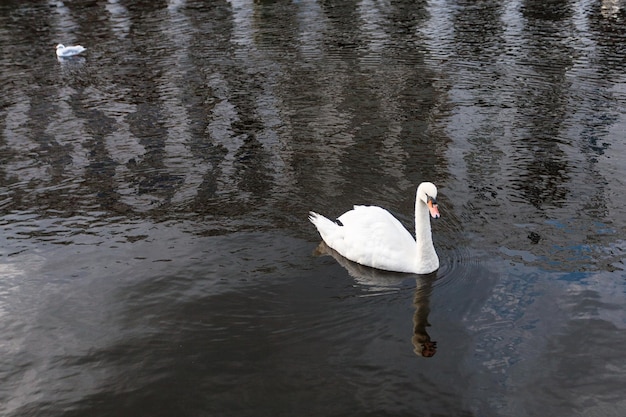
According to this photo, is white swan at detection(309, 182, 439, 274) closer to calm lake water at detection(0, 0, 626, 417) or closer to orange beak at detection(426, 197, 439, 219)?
orange beak at detection(426, 197, 439, 219)

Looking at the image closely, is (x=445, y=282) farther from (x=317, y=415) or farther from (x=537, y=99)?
(x=537, y=99)

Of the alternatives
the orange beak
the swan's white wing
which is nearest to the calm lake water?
the swan's white wing

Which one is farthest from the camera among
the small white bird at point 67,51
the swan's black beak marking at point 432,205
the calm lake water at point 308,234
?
the small white bird at point 67,51

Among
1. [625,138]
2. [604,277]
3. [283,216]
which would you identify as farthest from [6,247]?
[625,138]

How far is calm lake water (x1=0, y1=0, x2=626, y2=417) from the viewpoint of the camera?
330 inches

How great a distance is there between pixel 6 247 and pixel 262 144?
6282 mm

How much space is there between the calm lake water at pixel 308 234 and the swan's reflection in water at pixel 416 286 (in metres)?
0.04

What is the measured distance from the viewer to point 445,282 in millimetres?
10195

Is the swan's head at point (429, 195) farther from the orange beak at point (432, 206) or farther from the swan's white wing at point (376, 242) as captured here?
the swan's white wing at point (376, 242)

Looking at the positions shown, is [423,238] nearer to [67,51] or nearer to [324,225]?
[324,225]

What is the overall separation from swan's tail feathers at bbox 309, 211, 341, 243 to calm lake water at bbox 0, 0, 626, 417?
32 cm

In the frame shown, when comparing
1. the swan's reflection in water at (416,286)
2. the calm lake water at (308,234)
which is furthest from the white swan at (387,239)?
the calm lake water at (308,234)

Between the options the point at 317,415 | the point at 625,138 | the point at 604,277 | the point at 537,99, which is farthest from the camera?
the point at 537,99

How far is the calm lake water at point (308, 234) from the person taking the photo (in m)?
8.39
